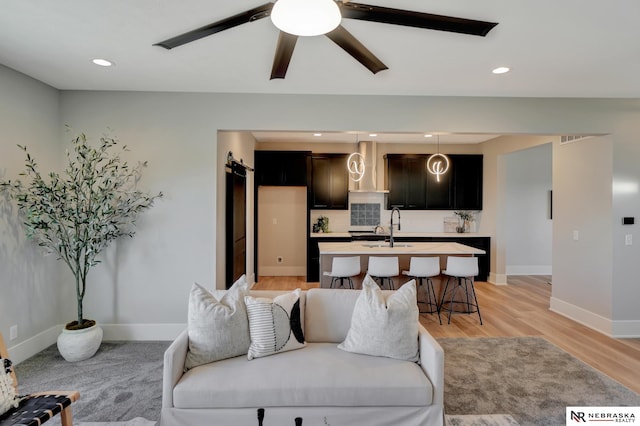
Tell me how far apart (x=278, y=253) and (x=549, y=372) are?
5049 mm

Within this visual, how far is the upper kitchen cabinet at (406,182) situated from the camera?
22.5 feet

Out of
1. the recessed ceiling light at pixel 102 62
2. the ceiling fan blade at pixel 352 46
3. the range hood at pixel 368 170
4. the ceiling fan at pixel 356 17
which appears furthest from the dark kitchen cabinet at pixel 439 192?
the recessed ceiling light at pixel 102 62

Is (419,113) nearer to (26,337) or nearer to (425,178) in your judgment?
(425,178)

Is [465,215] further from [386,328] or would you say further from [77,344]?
[77,344]

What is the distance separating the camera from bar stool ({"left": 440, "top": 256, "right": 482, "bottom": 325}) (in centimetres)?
425

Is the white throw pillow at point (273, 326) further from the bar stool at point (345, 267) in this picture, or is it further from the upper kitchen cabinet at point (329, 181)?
the upper kitchen cabinet at point (329, 181)

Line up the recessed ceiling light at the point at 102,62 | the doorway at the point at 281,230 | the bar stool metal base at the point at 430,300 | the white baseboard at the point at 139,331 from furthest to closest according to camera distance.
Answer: the doorway at the point at 281,230
the bar stool metal base at the point at 430,300
the white baseboard at the point at 139,331
the recessed ceiling light at the point at 102,62

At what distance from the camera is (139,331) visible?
12.0 ft

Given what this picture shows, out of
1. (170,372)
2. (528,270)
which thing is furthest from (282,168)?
(528,270)

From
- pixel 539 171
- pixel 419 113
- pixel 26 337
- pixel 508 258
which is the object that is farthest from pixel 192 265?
pixel 539 171

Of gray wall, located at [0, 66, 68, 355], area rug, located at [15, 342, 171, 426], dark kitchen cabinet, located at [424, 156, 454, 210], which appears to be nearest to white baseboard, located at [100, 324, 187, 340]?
area rug, located at [15, 342, 171, 426]

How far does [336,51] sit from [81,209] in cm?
284

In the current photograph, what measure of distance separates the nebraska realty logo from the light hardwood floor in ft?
1.59

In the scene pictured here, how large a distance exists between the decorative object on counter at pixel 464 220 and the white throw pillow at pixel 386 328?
5.04 m
